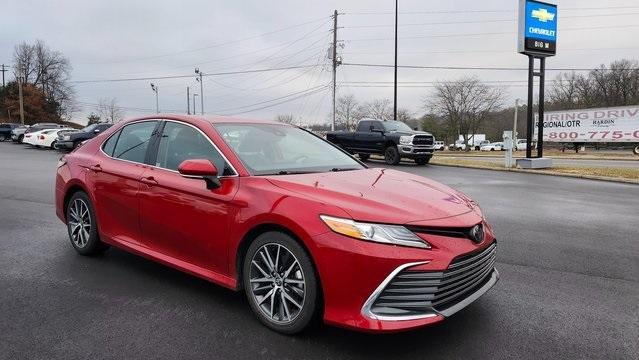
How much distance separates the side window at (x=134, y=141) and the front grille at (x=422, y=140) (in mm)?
16260

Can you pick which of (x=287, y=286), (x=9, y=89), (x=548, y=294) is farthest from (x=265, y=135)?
(x=9, y=89)

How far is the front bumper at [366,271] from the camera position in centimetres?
294

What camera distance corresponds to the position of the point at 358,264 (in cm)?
298

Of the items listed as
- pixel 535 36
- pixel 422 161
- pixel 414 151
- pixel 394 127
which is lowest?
pixel 422 161

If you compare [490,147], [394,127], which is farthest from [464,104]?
[394,127]

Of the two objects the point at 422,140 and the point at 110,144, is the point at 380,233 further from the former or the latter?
the point at 422,140

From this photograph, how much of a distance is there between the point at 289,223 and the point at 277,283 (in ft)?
1.57

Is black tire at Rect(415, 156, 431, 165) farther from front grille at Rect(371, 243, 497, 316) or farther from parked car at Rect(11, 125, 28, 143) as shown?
parked car at Rect(11, 125, 28, 143)

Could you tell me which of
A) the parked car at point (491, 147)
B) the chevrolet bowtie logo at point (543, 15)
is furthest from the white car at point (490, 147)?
the chevrolet bowtie logo at point (543, 15)

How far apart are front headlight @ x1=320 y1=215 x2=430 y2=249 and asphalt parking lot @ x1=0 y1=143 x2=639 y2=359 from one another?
A: 0.75 metres

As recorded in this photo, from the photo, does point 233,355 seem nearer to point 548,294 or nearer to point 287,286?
point 287,286

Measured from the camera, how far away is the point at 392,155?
68.5 ft

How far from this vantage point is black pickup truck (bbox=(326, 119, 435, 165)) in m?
20.4

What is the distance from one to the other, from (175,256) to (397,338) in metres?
1.98
